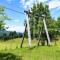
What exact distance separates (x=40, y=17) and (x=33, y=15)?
0.84m

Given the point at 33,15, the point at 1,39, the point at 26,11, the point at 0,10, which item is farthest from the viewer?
the point at 1,39

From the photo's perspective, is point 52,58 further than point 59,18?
No

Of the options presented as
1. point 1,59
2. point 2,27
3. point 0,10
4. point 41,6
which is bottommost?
point 1,59

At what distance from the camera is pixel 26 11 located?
1772 centimetres

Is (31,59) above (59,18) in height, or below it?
below

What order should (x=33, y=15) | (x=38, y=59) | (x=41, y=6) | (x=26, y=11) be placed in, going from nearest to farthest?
1. (x=38, y=59)
2. (x=26, y=11)
3. (x=33, y=15)
4. (x=41, y=6)

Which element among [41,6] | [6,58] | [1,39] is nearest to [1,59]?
[6,58]

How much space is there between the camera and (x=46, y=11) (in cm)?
4284

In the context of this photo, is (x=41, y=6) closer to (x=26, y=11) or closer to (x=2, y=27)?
(x=26, y=11)

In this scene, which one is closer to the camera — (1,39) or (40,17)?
(40,17)

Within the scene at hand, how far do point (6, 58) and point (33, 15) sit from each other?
294 inches

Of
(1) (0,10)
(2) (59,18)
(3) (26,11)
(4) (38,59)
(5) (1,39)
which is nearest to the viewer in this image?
(4) (38,59)

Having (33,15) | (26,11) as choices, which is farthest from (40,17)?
(26,11)

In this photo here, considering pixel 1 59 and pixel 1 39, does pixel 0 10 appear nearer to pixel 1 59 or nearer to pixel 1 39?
pixel 1 59
